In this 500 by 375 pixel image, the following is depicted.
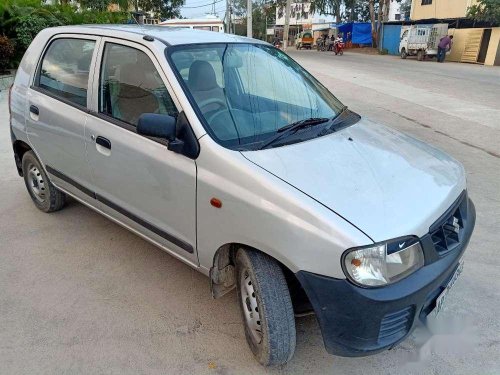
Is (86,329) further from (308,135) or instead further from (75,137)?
(308,135)

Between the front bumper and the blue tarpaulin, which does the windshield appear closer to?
the front bumper

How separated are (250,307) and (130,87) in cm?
173

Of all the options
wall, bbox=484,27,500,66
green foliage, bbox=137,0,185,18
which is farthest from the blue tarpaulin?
wall, bbox=484,27,500,66

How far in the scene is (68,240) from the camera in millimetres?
3691

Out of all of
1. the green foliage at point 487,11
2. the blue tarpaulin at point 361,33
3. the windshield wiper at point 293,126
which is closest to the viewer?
the windshield wiper at point 293,126

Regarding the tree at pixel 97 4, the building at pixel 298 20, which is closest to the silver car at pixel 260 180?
the tree at pixel 97 4

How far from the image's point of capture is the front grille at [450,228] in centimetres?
214

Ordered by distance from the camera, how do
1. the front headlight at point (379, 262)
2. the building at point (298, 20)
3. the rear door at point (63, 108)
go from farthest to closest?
the building at point (298, 20)
the rear door at point (63, 108)
the front headlight at point (379, 262)

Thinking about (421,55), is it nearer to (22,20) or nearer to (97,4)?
(97,4)

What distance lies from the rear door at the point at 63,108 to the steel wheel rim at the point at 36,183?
0.37 metres

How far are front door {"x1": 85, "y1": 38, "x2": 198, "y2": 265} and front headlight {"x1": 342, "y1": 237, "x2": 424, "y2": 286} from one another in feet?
3.25

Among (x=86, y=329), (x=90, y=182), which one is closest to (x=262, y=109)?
(x=90, y=182)

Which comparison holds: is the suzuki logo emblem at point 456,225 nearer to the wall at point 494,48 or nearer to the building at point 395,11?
the wall at point 494,48

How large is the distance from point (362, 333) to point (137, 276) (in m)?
1.85
